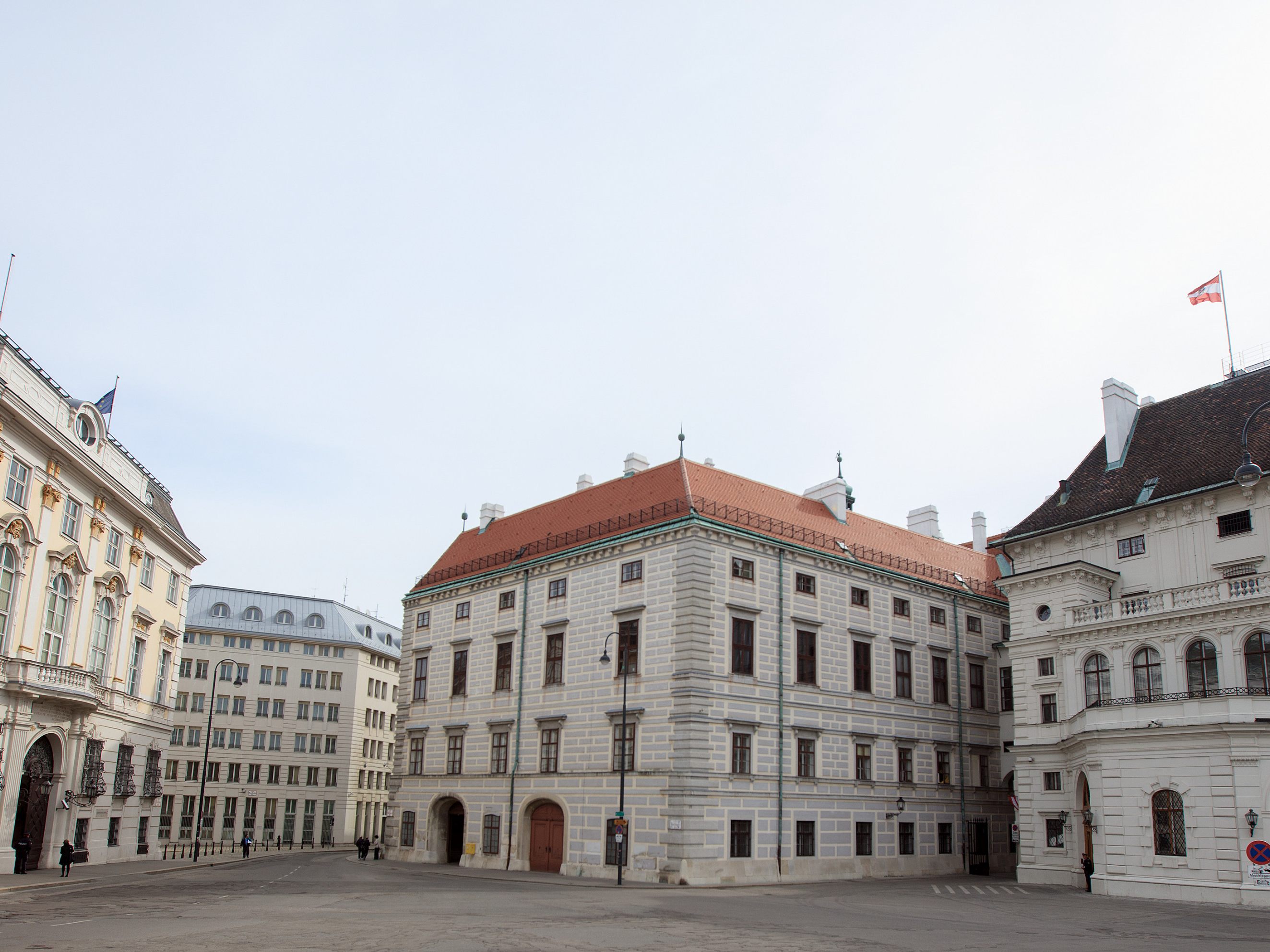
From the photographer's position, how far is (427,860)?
5066 cm

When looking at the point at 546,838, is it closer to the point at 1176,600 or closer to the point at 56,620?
the point at 56,620

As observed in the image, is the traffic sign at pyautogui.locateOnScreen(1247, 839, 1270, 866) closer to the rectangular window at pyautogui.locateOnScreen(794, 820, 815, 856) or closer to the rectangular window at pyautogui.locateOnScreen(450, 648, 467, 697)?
the rectangular window at pyautogui.locateOnScreen(794, 820, 815, 856)

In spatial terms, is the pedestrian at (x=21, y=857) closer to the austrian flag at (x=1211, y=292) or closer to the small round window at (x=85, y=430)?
the small round window at (x=85, y=430)

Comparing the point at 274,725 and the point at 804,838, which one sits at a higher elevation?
the point at 274,725

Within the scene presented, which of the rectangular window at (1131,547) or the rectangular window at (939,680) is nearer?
the rectangular window at (1131,547)

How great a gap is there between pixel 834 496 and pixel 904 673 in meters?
9.31

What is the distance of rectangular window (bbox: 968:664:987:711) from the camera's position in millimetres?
51281

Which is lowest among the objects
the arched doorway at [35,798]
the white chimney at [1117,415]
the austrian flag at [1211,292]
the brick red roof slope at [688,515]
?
the arched doorway at [35,798]

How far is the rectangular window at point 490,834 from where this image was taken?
46750 mm

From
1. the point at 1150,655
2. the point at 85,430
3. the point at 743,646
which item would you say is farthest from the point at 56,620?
the point at 1150,655

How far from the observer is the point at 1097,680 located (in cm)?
3888

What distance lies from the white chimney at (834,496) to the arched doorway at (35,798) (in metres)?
34.7

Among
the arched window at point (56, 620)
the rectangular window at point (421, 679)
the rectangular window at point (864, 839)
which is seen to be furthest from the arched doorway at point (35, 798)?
the rectangular window at point (864, 839)

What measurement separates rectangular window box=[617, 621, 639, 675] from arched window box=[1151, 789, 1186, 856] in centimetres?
1881
